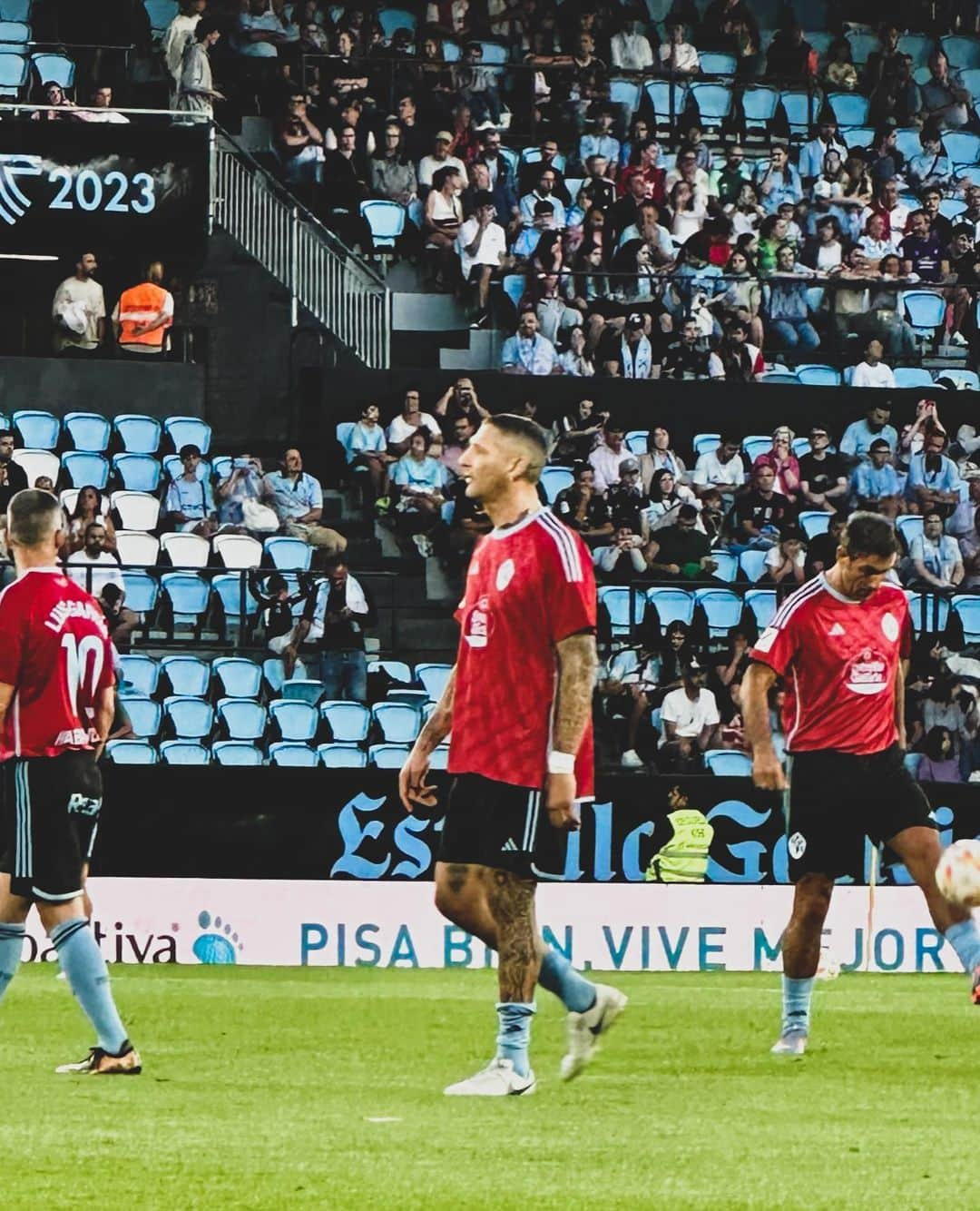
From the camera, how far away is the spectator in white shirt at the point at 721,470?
26.2 m

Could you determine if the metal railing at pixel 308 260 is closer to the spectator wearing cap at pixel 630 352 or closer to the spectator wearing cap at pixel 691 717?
the spectator wearing cap at pixel 630 352

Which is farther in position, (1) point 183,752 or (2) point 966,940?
(1) point 183,752

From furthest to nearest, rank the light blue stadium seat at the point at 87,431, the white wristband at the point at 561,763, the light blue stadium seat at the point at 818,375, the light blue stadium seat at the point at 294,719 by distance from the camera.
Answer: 1. the light blue stadium seat at the point at 818,375
2. the light blue stadium seat at the point at 87,431
3. the light blue stadium seat at the point at 294,719
4. the white wristband at the point at 561,763

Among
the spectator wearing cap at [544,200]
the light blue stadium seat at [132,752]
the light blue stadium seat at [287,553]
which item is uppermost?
the spectator wearing cap at [544,200]

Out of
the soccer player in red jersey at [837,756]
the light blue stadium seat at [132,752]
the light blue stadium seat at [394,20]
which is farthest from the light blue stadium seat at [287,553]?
the soccer player in red jersey at [837,756]

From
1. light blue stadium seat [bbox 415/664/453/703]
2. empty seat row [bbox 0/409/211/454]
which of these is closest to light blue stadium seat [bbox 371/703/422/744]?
light blue stadium seat [bbox 415/664/453/703]

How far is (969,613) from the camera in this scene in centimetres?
2511

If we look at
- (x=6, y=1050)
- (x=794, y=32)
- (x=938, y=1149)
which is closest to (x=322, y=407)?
(x=794, y=32)

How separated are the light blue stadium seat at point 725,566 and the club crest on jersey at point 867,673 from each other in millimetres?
13650

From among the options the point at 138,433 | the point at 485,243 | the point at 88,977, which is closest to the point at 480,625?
the point at 88,977

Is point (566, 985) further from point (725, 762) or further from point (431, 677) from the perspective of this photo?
point (431, 677)

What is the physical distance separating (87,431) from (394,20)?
336 inches

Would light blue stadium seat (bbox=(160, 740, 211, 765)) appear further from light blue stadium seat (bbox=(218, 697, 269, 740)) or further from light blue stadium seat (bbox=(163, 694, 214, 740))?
light blue stadium seat (bbox=(218, 697, 269, 740))

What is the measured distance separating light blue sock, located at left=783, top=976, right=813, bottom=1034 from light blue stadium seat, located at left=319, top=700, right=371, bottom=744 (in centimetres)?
1159
